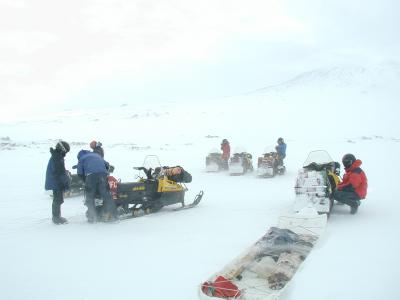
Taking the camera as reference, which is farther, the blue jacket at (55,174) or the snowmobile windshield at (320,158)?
the snowmobile windshield at (320,158)

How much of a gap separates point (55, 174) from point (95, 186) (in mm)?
757

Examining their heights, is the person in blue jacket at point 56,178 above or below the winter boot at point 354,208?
above

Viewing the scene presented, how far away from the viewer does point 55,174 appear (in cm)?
721

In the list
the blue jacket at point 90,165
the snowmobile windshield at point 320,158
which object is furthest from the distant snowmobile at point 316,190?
the blue jacket at point 90,165

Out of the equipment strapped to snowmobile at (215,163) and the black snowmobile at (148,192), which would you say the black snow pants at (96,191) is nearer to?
the black snowmobile at (148,192)

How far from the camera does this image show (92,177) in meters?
7.27

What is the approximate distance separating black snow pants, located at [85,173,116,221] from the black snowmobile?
99 mm

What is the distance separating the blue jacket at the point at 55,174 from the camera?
714 centimetres

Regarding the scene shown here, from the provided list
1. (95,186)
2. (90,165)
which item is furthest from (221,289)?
(90,165)

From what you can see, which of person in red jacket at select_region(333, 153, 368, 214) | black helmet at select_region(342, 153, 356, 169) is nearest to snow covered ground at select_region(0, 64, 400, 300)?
person in red jacket at select_region(333, 153, 368, 214)

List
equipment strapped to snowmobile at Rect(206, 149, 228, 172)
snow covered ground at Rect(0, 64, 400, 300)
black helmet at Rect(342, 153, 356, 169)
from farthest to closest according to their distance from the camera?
equipment strapped to snowmobile at Rect(206, 149, 228, 172) → black helmet at Rect(342, 153, 356, 169) → snow covered ground at Rect(0, 64, 400, 300)

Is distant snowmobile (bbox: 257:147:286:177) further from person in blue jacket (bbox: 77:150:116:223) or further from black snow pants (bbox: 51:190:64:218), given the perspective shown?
black snow pants (bbox: 51:190:64:218)

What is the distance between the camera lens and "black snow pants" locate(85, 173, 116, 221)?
23.9 feet

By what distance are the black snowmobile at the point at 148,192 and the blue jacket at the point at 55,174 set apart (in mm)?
740
